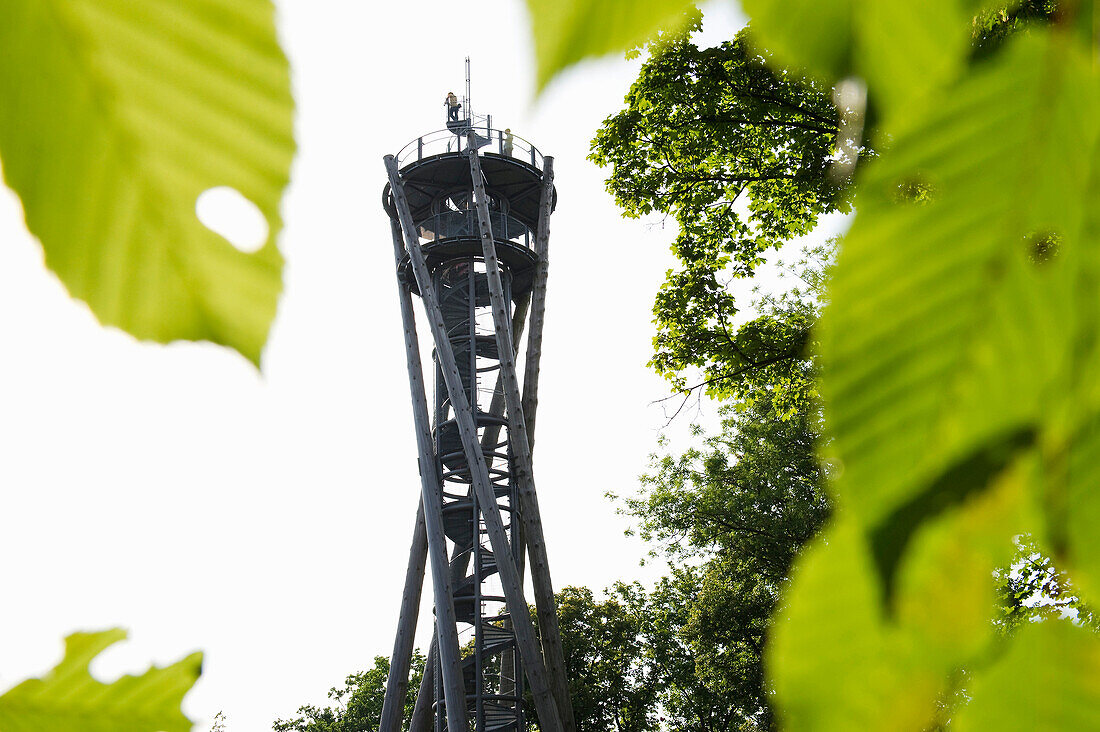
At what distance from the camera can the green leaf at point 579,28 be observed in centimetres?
16

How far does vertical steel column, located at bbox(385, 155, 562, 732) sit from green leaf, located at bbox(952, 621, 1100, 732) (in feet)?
18.7

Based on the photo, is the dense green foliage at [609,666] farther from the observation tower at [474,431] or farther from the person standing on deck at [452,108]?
the person standing on deck at [452,108]

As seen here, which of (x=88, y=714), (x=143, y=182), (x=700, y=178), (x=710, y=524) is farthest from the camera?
(x=710, y=524)

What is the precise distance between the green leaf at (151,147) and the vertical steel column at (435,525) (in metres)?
6.29

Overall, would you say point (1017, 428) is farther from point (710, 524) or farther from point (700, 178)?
point (710, 524)

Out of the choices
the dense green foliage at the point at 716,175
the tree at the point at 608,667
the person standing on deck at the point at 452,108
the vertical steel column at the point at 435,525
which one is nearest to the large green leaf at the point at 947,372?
the dense green foliage at the point at 716,175

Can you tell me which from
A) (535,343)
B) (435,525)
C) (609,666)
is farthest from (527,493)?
(609,666)

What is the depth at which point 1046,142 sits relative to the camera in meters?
0.16

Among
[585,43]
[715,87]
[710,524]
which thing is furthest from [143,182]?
[710,524]

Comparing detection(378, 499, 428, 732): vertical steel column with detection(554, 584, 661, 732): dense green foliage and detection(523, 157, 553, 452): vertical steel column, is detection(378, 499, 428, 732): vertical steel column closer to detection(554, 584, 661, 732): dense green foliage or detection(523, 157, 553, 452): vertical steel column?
detection(523, 157, 553, 452): vertical steel column

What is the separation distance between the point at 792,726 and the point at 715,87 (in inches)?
201

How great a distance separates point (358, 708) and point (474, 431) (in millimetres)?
14214

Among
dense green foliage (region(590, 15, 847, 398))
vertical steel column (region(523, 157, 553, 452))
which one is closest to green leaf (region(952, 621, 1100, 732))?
dense green foliage (region(590, 15, 847, 398))

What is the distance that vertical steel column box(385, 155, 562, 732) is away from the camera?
556cm
